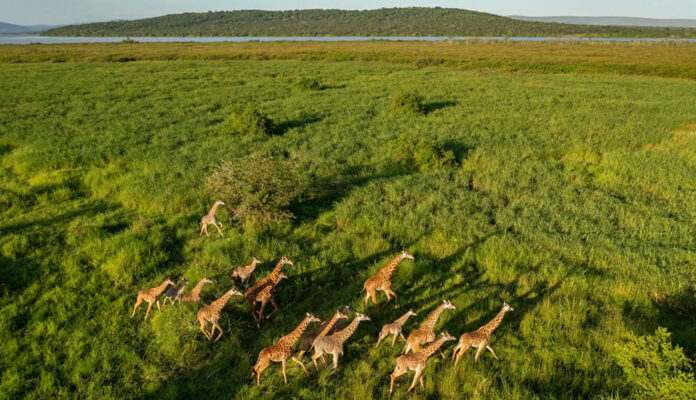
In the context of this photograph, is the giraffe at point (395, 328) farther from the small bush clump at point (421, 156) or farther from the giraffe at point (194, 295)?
the small bush clump at point (421, 156)

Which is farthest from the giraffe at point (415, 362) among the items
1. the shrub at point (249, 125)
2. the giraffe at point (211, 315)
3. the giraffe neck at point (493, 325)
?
the shrub at point (249, 125)

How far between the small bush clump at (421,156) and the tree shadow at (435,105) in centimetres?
973

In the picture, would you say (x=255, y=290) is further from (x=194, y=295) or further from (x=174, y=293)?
(x=174, y=293)

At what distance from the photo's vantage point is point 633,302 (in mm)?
6402

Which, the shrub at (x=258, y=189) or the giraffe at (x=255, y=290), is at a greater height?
the shrub at (x=258, y=189)

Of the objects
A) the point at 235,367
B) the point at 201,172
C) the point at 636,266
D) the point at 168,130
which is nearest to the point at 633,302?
the point at 636,266

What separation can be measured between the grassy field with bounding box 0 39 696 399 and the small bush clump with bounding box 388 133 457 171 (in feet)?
1.47

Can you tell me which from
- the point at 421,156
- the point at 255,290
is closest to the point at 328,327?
the point at 255,290

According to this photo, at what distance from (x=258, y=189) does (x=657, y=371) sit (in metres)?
8.30

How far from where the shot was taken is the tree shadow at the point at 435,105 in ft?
78.7

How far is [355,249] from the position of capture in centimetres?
819

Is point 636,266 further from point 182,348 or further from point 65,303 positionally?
point 65,303

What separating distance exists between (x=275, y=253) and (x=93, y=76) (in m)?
43.2

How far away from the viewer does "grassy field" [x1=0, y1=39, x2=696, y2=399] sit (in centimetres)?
500
